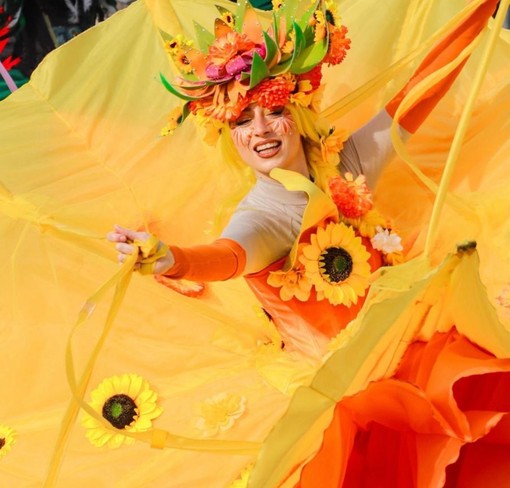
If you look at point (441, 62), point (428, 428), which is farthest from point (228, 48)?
point (428, 428)

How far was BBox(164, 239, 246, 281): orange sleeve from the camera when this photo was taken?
1336mm

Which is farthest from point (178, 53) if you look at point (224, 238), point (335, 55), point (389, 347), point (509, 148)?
point (389, 347)

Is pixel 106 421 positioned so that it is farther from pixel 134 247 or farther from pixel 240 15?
pixel 240 15

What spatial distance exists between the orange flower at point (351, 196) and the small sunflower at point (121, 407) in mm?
545

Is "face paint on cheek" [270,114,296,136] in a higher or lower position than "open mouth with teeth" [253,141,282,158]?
higher

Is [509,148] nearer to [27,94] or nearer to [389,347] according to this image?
[389,347]

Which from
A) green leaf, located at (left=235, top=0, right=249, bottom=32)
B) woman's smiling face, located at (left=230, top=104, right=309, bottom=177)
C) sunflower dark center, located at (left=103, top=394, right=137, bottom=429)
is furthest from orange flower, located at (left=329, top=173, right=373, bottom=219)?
sunflower dark center, located at (left=103, top=394, right=137, bottom=429)

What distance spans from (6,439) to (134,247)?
646 mm

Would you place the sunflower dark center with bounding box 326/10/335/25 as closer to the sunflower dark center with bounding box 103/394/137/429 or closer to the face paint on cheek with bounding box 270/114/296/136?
the face paint on cheek with bounding box 270/114/296/136

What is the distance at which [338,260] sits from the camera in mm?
1603

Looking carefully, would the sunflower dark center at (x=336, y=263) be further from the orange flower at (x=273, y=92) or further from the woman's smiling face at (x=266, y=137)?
the orange flower at (x=273, y=92)

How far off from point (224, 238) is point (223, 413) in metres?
0.37

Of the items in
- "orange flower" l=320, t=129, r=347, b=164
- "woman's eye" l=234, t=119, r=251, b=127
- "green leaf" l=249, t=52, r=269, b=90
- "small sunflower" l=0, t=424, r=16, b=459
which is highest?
"green leaf" l=249, t=52, r=269, b=90

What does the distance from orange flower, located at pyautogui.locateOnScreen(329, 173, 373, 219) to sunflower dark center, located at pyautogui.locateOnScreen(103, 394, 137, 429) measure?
58cm
